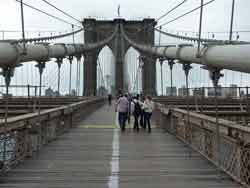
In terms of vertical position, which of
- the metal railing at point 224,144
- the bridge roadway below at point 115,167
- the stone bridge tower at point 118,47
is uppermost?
A: the stone bridge tower at point 118,47

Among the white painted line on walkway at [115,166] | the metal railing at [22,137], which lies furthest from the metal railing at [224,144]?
the metal railing at [22,137]

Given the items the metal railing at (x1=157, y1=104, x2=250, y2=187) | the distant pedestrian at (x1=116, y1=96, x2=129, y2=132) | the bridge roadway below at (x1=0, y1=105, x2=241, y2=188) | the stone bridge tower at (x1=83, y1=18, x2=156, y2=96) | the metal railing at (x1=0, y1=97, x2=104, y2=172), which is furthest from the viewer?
the stone bridge tower at (x1=83, y1=18, x2=156, y2=96)

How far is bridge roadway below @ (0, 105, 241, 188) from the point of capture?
8.20 metres

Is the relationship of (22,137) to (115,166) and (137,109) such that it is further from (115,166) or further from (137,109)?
(137,109)

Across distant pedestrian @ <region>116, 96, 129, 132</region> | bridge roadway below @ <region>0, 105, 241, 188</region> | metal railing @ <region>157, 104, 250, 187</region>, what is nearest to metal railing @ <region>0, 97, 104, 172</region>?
bridge roadway below @ <region>0, 105, 241, 188</region>

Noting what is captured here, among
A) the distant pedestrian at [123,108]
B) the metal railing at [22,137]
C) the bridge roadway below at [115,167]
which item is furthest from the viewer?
the distant pedestrian at [123,108]

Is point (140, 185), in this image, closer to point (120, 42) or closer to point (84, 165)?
point (84, 165)

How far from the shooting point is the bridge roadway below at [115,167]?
323 inches

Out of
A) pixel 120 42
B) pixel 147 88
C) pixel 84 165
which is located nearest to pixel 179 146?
pixel 84 165

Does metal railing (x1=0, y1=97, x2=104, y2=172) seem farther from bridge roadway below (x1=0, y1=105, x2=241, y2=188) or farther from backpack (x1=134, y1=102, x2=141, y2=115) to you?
backpack (x1=134, y1=102, x2=141, y2=115)

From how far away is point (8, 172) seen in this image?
8992 millimetres

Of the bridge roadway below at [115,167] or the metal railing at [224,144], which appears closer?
the metal railing at [224,144]

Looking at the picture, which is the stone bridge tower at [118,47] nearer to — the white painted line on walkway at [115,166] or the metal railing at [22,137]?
the white painted line on walkway at [115,166]

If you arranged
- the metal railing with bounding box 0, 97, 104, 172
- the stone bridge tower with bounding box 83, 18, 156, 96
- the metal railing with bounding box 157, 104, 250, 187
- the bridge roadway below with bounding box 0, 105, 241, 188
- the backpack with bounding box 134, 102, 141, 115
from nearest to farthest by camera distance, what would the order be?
the metal railing with bounding box 157, 104, 250, 187, the bridge roadway below with bounding box 0, 105, 241, 188, the metal railing with bounding box 0, 97, 104, 172, the backpack with bounding box 134, 102, 141, 115, the stone bridge tower with bounding box 83, 18, 156, 96
